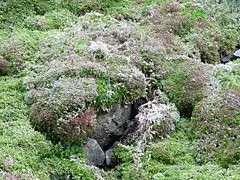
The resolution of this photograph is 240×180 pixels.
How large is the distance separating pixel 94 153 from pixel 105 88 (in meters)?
1.74

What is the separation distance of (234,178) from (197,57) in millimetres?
6666

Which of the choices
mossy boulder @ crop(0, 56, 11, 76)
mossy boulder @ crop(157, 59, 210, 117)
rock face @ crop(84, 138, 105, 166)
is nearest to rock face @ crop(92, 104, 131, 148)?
rock face @ crop(84, 138, 105, 166)

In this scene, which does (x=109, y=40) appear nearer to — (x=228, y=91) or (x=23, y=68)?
(x=23, y=68)

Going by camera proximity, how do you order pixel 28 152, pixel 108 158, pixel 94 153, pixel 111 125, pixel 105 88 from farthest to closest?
pixel 111 125, pixel 105 88, pixel 108 158, pixel 94 153, pixel 28 152

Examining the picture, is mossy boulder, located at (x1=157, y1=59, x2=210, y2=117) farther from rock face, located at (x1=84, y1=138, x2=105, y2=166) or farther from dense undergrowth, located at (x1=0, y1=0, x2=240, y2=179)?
rock face, located at (x1=84, y1=138, x2=105, y2=166)

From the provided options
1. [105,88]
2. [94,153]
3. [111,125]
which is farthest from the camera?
[111,125]

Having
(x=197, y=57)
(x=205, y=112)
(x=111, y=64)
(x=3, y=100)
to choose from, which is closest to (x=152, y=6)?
(x=197, y=57)

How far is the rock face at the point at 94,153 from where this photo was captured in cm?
949

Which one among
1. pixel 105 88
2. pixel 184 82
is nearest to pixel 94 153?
pixel 105 88

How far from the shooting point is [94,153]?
963cm

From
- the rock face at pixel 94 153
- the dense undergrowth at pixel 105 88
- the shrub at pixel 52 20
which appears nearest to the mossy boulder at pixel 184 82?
the dense undergrowth at pixel 105 88

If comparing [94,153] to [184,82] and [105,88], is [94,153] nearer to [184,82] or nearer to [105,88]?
[105,88]

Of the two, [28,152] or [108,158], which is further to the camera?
[108,158]

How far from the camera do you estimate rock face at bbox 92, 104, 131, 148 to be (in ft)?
32.9
